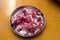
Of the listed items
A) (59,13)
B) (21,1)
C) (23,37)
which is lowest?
(23,37)

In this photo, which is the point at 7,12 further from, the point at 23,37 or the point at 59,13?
the point at 59,13

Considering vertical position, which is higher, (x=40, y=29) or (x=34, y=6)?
(x=34, y=6)

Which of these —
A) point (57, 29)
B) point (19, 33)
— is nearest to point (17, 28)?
point (19, 33)

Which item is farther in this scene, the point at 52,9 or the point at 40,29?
the point at 52,9
